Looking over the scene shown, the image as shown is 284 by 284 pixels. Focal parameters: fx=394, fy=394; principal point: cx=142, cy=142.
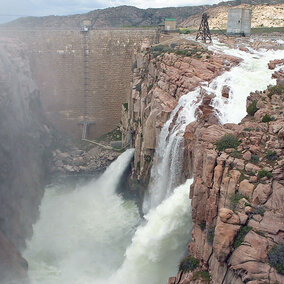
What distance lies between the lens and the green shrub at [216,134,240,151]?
15.9m

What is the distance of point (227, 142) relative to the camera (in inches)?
627

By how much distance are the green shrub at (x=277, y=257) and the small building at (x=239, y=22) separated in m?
32.9

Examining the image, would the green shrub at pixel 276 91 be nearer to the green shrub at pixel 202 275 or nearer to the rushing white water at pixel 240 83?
the rushing white water at pixel 240 83

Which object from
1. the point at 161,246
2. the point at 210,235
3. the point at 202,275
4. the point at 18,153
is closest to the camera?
the point at 210,235

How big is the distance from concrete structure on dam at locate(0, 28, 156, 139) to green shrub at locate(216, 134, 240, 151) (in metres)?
26.7

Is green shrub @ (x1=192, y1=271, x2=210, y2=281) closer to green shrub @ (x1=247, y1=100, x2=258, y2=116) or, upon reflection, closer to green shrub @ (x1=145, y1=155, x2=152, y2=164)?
green shrub @ (x1=247, y1=100, x2=258, y2=116)

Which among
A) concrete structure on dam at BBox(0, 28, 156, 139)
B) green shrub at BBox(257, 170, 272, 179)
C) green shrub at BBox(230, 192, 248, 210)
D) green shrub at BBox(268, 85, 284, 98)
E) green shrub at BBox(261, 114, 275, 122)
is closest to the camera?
green shrub at BBox(230, 192, 248, 210)

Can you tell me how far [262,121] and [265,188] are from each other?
5.31 m

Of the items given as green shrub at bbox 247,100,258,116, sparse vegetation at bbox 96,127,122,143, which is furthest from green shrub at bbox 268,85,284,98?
sparse vegetation at bbox 96,127,122,143

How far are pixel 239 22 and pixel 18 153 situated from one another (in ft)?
85.2

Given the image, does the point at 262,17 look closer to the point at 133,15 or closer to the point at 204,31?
the point at 204,31

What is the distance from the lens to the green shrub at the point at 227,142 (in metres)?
15.9

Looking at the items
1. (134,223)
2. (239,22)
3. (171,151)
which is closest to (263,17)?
(239,22)

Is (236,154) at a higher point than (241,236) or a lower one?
higher
